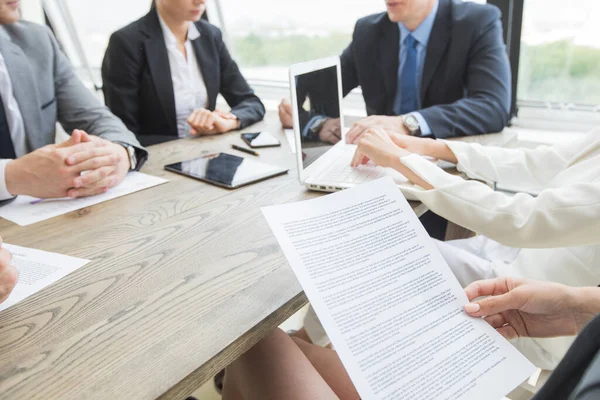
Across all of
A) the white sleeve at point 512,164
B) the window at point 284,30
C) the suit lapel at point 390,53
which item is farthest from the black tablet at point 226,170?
the window at point 284,30

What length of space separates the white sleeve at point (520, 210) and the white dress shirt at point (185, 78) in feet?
4.75

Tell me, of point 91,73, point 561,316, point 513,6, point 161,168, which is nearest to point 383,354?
point 561,316

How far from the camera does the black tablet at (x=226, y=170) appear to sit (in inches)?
47.3

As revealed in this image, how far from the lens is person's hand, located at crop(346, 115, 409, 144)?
4.65ft

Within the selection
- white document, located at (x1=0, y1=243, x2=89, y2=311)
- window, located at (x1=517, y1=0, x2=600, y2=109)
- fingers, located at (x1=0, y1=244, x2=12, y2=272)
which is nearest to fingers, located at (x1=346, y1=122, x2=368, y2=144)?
white document, located at (x1=0, y1=243, x2=89, y2=311)

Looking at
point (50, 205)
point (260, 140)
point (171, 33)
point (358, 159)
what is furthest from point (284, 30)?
point (50, 205)

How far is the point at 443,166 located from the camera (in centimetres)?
128

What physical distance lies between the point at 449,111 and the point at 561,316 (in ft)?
2.88

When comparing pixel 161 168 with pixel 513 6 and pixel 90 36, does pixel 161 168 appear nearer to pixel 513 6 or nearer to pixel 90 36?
pixel 513 6

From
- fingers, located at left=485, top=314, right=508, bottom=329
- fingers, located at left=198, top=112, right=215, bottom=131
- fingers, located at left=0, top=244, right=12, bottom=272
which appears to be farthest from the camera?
fingers, located at left=198, top=112, right=215, bottom=131

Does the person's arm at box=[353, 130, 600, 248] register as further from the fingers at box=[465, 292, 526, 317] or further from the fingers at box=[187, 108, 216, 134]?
the fingers at box=[187, 108, 216, 134]

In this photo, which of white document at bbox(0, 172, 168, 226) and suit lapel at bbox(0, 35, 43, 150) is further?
suit lapel at bbox(0, 35, 43, 150)

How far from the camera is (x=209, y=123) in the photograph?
1670 millimetres

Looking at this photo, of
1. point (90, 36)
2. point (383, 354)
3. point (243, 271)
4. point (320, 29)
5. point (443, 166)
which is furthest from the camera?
point (90, 36)
